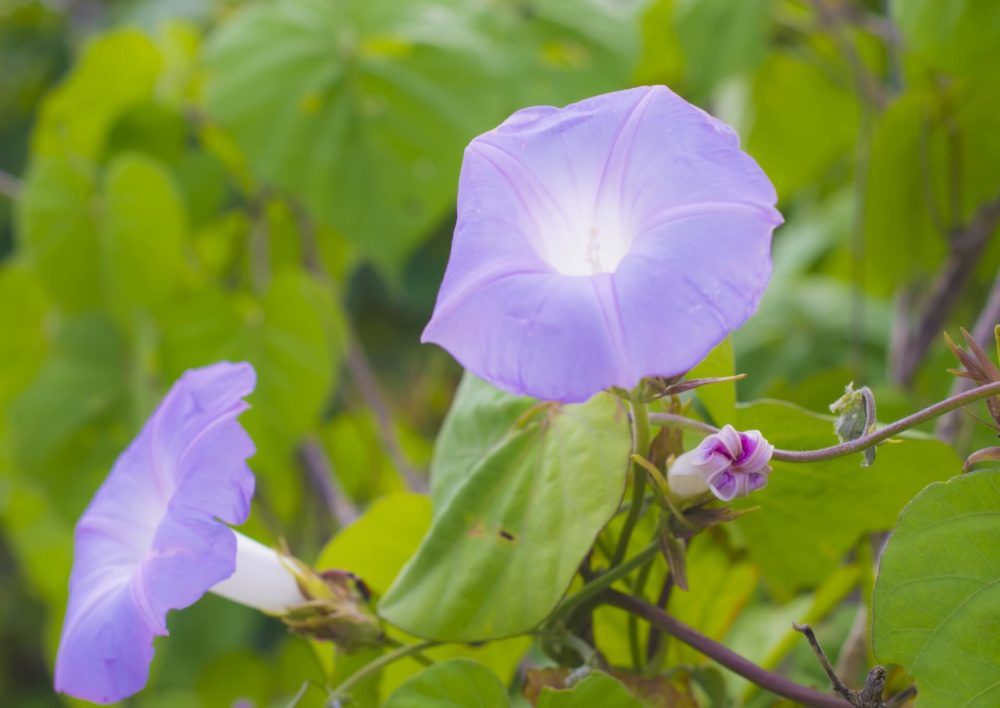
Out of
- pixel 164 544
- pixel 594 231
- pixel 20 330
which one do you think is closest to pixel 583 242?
pixel 594 231

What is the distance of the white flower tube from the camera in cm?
52

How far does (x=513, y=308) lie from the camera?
1.26ft

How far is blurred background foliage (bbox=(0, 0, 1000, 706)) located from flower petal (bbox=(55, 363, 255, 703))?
35 cm

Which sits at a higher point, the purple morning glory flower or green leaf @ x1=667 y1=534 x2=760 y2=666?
the purple morning glory flower

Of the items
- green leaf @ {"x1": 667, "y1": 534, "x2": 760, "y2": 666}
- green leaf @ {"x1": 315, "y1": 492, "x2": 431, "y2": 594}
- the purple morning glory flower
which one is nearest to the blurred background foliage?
green leaf @ {"x1": 667, "y1": 534, "x2": 760, "y2": 666}

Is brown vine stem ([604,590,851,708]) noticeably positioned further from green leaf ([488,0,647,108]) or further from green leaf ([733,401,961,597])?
green leaf ([488,0,647,108])

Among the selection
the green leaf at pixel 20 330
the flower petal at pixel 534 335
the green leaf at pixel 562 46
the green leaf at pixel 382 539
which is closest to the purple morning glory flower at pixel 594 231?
the flower petal at pixel 534 335

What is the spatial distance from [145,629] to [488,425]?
188 mm

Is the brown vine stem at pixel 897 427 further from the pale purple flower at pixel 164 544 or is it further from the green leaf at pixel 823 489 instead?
the pale purple flower at pixel 164 544

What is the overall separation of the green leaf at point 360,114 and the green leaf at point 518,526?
0.50 metres

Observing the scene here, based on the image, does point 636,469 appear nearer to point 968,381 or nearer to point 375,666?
point 375,666

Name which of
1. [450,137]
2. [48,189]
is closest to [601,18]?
[450,137]

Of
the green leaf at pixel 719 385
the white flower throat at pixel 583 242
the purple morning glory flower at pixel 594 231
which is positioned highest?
the purple morning glory flower at pixel 594 231

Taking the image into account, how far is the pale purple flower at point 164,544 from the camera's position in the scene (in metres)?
0.43
